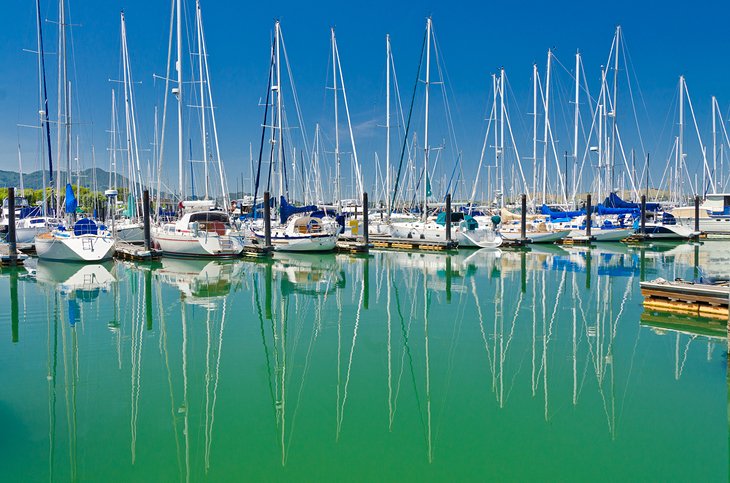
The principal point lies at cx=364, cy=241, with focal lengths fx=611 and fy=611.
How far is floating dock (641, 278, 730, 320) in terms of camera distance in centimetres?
1346

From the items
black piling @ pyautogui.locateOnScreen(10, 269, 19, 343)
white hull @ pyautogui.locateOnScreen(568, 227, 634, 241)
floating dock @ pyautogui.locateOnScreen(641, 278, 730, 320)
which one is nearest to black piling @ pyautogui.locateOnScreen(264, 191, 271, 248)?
black piling @ pyautogui.locateOnScreen(10, 269, 19, 343)

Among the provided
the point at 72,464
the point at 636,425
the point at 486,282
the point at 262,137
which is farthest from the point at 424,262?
the point at 72,464

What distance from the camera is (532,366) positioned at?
1010 centimetres

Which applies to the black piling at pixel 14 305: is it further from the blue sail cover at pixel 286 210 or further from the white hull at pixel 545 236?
the white hull at pixel 545 236

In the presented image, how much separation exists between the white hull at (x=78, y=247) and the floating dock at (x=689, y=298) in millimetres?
21400

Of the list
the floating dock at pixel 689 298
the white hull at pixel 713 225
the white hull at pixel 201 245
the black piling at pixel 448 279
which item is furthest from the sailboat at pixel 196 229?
the white hull at pixel 713 225

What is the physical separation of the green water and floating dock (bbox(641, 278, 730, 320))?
0.56 metres

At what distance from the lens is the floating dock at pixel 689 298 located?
530 inches

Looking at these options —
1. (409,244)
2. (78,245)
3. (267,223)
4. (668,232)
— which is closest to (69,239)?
(78,245)

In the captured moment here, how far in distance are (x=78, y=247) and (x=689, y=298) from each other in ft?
75.6

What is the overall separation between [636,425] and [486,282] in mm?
13208

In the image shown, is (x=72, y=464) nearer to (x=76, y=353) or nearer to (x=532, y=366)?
(x=76, y=353)

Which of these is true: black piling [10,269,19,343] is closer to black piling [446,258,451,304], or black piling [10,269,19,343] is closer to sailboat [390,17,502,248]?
black piling [446,258,451,304]

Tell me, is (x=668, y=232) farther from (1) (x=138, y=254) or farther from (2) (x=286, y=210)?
(1) (x=138, y=254)
